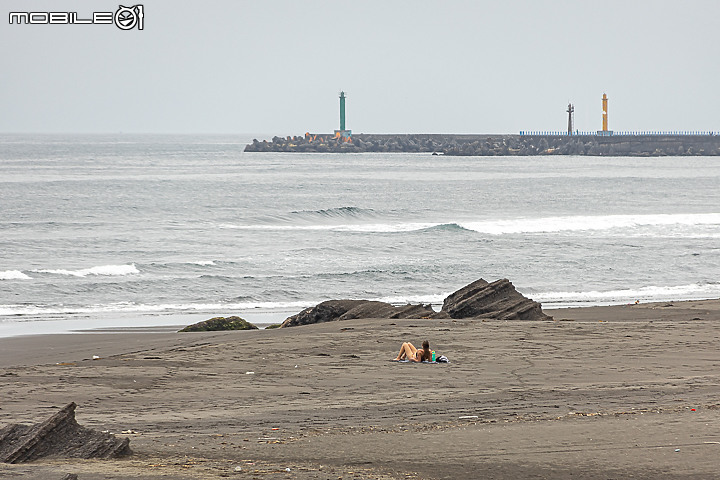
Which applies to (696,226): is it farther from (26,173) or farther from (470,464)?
(26,173)

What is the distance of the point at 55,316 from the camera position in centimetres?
1795

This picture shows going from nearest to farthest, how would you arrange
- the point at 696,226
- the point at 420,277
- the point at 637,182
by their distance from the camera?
1. the point at 420,277
2. the point at 696,226
3. the point at 637,182

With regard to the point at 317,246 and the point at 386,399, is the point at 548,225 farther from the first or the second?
the point at 386,399

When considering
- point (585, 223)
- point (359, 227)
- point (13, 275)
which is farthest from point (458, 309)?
point (585, 223)

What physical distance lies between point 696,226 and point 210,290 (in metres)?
24.4

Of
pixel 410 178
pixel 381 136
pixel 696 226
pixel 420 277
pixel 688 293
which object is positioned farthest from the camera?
pixel 381 136

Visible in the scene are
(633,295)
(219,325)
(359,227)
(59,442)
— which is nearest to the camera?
(59,442)

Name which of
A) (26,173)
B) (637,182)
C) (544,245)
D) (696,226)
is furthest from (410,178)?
(544,245)

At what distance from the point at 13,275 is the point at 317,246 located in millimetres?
10680

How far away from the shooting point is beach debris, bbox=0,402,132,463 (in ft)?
20.4

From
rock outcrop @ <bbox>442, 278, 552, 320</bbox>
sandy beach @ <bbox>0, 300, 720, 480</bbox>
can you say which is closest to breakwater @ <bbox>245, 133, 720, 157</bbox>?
rock outcrop @ <bbox>442, 278, 552, 320</bbox>

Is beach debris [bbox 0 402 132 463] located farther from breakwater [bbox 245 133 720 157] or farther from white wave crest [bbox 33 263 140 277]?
breakwater [bbox 245 133 720 157]

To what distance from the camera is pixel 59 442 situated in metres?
6.44

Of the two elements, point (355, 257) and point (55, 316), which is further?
point (355, 257)
